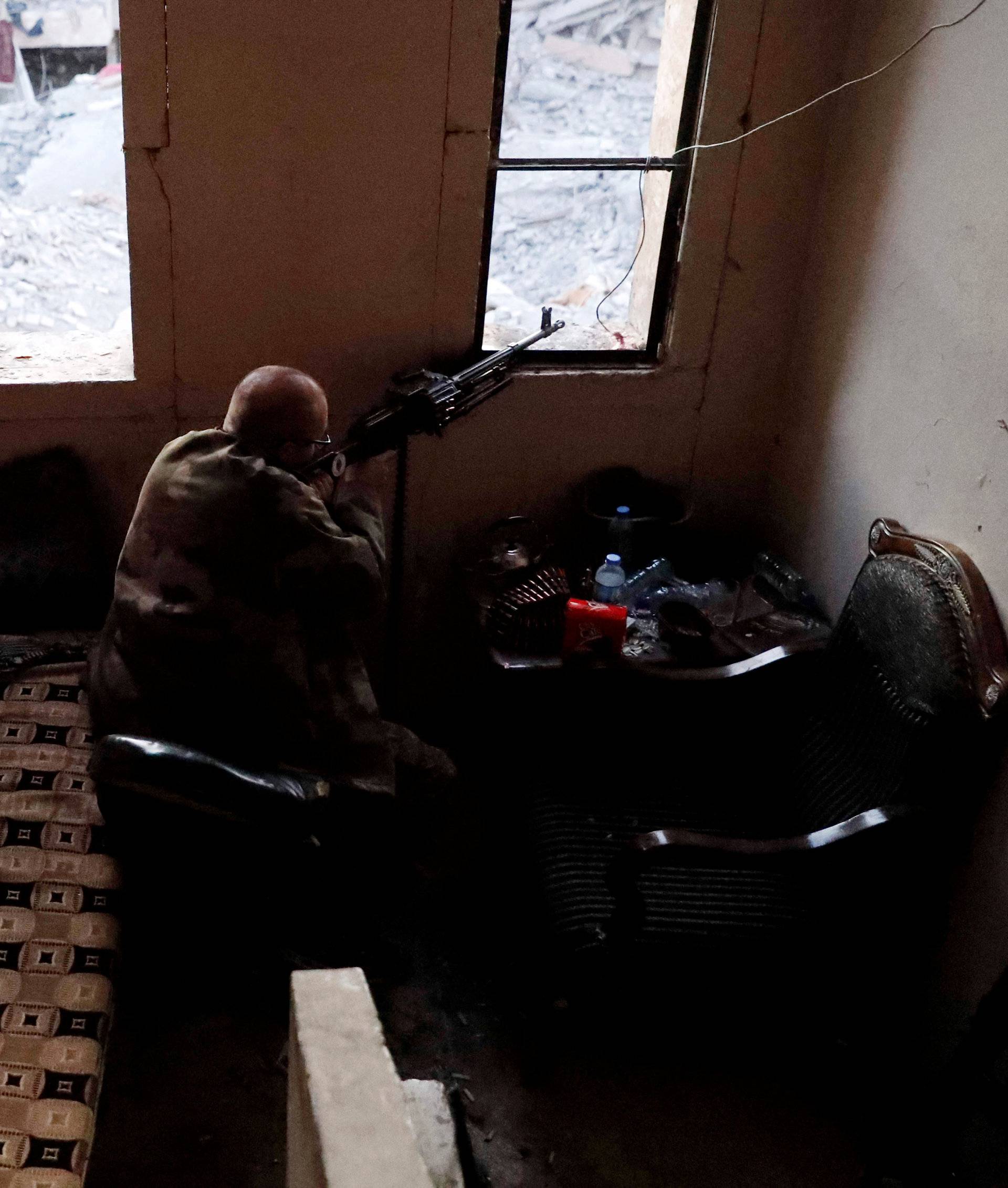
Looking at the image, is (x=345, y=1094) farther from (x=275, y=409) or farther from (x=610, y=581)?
(x=610, y=581)

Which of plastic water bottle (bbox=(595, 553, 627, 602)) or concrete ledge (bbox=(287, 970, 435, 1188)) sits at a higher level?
concrete ledge (bbox=(287, 970, 435, 1188))

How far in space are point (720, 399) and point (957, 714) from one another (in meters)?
1.41

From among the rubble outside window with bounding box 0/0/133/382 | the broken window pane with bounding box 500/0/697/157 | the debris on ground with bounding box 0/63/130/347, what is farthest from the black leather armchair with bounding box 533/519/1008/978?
the debris on ground with bounding box 0/63/130/347

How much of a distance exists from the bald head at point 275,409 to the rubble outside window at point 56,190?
0.79 metres

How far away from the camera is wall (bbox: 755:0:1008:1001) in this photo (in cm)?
256

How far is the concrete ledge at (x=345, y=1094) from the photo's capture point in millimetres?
1256

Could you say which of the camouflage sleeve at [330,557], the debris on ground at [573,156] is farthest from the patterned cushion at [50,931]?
the debris on ground at [573,156]

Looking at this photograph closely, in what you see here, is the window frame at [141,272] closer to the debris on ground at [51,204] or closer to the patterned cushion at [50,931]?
the debris on ground at [51,204]

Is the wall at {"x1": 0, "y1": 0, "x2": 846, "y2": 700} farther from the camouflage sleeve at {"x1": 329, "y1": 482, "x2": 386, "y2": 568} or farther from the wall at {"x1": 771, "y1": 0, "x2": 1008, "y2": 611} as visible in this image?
the camouflage sleeve at {"x1": 329, "y1": 482, "x2": 386, "y2": 568}

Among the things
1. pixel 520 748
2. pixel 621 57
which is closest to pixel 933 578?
pixel 520 748

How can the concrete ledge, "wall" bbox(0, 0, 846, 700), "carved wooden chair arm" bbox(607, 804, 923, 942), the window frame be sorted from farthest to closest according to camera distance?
1. "wall" bbox(0, 0, 846, 700)
2. the window frame
3. "carved wooden chair arm" bbox(607, 804, 923, 942)
4. the concrete ledge

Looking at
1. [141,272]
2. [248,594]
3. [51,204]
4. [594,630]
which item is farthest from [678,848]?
[51,204]

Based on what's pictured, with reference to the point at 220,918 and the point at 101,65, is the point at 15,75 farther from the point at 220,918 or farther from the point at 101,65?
the point at 220,918

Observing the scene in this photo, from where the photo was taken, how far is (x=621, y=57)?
10.7ft
